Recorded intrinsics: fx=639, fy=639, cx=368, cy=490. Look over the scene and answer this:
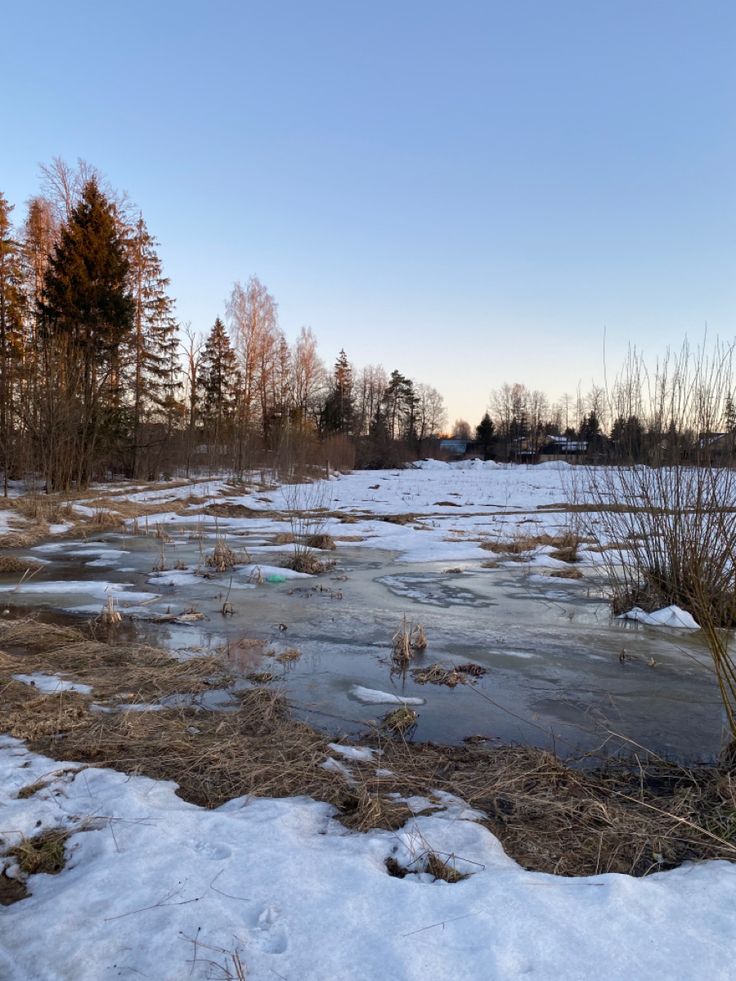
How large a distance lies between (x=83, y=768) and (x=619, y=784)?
296 centimetres

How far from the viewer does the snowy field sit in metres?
2.05

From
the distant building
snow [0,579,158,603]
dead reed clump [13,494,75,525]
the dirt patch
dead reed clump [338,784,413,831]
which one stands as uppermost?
the distant building

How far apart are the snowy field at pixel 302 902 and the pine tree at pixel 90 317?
18029 mm

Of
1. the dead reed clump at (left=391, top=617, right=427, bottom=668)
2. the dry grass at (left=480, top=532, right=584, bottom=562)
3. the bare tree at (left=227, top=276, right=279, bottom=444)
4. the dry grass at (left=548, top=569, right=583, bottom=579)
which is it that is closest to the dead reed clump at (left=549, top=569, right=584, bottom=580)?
the dry grass at (left=548, top=569, right=583, bottom=579)

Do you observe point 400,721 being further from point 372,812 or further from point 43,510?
point 43,510

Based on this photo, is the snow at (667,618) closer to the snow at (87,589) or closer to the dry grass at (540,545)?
the dry grass at (540,545)

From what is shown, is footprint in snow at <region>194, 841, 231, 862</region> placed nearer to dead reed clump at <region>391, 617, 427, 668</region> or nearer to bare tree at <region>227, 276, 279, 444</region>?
dead reed clump at <region>391, 617, 427, 668</region>

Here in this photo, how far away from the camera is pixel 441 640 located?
6684 millimetres

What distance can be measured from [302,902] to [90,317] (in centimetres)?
2295

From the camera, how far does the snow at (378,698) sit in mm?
4922

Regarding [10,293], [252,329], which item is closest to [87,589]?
[10,293]

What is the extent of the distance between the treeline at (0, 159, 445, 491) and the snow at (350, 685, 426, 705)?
15.9m

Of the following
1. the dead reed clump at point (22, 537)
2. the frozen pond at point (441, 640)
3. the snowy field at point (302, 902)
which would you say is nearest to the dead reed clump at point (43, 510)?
the dead reed clump at point (22, 537)

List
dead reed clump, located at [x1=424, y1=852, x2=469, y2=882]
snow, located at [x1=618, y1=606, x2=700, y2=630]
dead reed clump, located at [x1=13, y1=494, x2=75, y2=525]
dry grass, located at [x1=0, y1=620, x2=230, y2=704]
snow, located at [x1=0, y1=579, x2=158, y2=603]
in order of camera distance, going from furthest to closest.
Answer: dead reed clump, located at [x1=13, y1=494, x2=75, y2=525], snow, located at [x1=0, y1=579, x2=158, y2=603], snow, located at [x1=618, y1=606, x2=700, y2=630], dry grass, located at [x1=0, y1=620, x2=230, y2=704], dead reed clump, located at [x1=424, y1=852, x2=469, y2=882]
